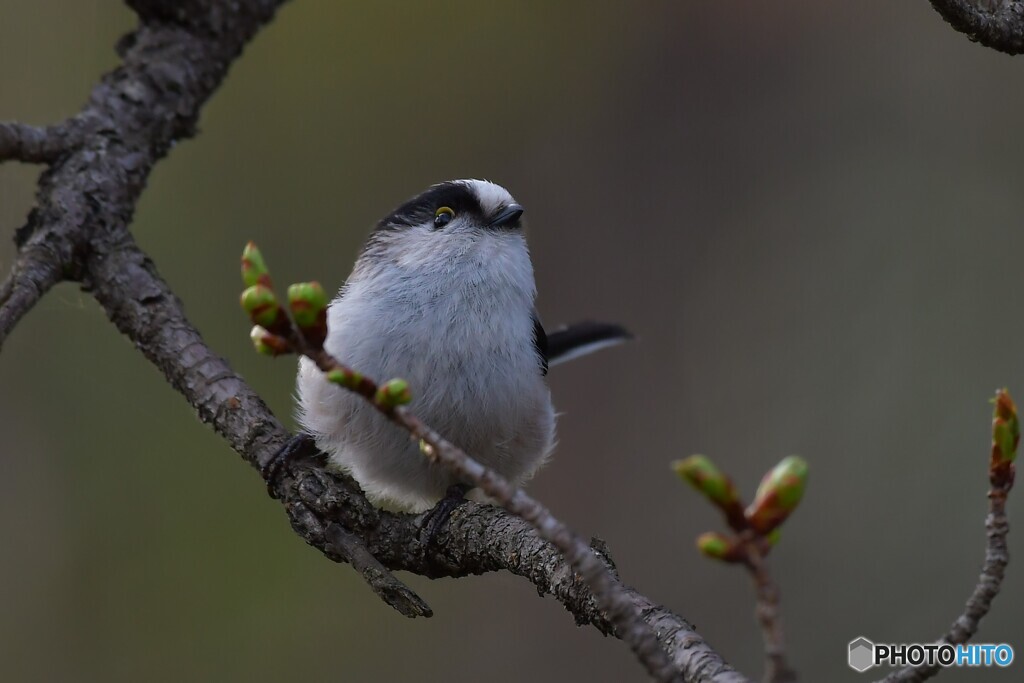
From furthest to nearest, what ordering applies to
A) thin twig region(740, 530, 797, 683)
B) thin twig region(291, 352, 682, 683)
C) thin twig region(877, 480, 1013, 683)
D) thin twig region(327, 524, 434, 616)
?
thin twig region(327, 524, 434, 616) → thin twig region(877, 480, 1013, 683) → thin twig region(291, 352, 682, 683) → thin twig region(740, 530, 797, 683)

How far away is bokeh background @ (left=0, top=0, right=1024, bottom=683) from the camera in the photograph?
4965 mm

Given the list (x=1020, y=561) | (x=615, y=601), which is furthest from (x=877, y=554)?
(x=615, y=601)

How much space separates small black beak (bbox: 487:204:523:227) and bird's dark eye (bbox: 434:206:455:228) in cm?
14

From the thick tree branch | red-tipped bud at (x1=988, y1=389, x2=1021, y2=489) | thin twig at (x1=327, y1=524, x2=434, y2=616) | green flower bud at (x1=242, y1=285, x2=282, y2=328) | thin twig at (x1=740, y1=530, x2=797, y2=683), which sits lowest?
thin twig at (x1=740, y1=530, x2=797, y2=683)

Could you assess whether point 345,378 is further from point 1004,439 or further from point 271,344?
point 1004,439

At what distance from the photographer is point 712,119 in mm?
5914

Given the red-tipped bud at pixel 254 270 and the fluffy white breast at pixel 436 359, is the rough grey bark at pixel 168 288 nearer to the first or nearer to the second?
the fluffy white breast at pixel 436 359

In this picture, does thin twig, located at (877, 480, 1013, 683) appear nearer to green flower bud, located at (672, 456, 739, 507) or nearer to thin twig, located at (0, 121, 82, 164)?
green flower bud, located at (672, 456, 739, 507)

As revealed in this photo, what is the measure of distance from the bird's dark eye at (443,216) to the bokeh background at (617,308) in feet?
6.84

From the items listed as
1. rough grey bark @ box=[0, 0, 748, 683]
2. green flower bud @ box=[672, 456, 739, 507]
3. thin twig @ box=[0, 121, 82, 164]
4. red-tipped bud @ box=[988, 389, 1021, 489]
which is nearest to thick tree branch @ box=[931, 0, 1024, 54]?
red-tipped bud @ box=[988, 389, 1021, 489]

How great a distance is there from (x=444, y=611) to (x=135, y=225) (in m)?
2.67

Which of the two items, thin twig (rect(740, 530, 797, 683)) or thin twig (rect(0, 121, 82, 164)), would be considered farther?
thin twig (rect(0, 121, 82, 164))

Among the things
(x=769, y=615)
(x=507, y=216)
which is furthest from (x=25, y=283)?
(x=769, y=615)
